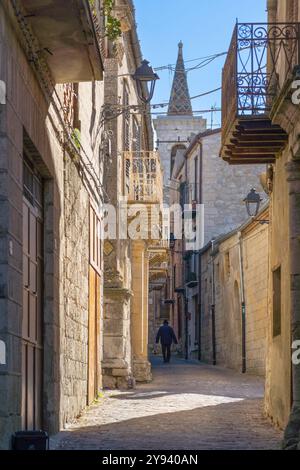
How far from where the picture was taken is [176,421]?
43.1 feet

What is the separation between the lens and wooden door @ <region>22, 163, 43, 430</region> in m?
10.0

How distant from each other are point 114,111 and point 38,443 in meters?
12.3

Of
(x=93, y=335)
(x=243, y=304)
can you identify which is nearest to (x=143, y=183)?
(x=93, y=335)

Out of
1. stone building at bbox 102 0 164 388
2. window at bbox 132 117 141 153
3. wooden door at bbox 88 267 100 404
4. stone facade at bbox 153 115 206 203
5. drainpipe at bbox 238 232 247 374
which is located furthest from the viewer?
stone facade at bbox 153 115 206 203

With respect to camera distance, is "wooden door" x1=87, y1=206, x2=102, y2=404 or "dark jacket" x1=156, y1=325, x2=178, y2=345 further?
"dark jacket" x1=156, y1=325, x2=178, y2=345

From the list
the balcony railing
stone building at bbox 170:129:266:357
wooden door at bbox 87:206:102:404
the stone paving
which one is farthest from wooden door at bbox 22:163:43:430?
stone building at bbox 170:129:266:357

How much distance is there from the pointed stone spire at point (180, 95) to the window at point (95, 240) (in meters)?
55.7

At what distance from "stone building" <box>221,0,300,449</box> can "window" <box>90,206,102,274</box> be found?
326 cm

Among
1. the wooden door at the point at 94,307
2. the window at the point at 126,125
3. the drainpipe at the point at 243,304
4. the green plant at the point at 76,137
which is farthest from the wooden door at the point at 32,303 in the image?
the drainpipe at the point at 243,304

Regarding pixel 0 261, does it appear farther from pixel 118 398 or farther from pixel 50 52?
pixel 118 398

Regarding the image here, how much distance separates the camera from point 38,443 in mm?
7602

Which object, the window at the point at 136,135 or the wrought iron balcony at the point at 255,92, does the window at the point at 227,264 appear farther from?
the wrought iron balcony at the point at 255,92

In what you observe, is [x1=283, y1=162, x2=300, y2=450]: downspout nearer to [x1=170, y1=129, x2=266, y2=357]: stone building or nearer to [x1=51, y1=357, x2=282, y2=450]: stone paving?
[x1=51, y1=357, x2=282, y2=450]: stone paving

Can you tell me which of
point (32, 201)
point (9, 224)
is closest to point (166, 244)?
point (32, 201)
